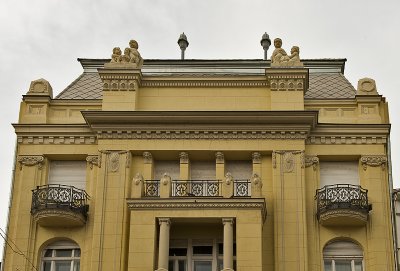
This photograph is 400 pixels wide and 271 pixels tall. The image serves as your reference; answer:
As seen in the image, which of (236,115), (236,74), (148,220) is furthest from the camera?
(236,74)

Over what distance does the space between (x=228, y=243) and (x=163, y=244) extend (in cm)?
245

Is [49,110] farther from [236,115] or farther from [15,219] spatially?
[236,115]

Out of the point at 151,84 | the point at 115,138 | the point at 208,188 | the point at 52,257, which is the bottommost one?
the point at 52,257

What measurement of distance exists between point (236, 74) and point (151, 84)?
420 cm

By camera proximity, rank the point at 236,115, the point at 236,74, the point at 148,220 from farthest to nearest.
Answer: the point at 236,74 → the point at 236,115 → the point at 148,220

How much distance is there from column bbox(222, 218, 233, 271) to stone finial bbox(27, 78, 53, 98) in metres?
10.4

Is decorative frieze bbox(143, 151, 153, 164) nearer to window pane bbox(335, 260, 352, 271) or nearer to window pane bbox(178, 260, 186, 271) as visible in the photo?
window pane bbox(178, 260, 186, 271)

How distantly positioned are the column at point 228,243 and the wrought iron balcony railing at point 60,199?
19.6 feet

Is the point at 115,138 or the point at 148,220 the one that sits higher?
the point at 115,138

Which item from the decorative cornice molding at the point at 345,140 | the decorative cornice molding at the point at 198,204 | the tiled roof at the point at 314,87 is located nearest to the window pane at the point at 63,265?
the decorative cornice molding at the point at 198,204

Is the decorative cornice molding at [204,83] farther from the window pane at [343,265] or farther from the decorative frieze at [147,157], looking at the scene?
the window pane at [343,265]

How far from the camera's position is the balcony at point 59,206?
33500 mm

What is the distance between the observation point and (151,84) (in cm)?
3688

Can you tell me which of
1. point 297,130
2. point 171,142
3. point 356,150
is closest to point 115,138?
point 171,142
